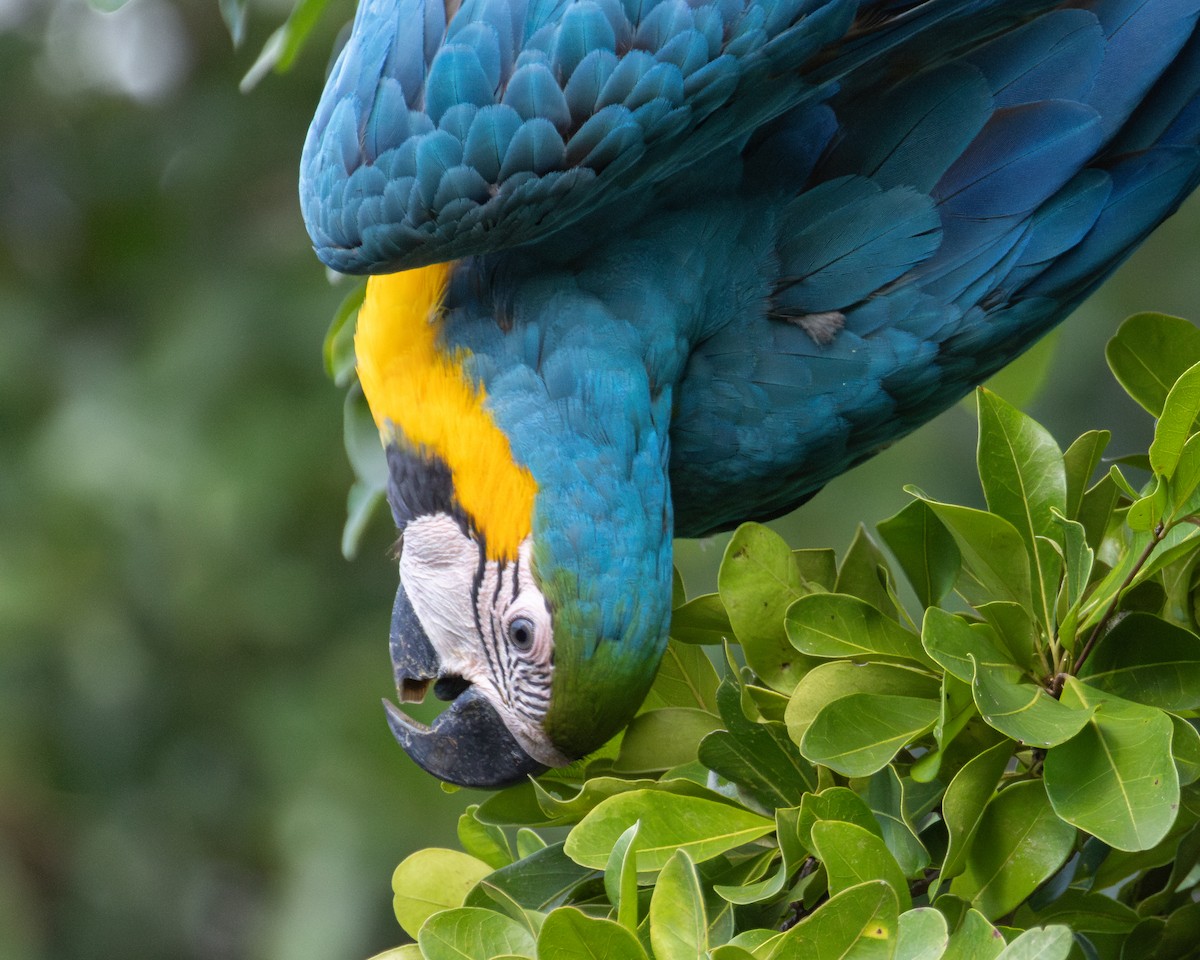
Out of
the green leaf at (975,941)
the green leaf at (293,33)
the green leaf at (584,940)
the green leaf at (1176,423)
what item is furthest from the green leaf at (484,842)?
the green leaf at (293,33)

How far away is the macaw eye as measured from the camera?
3.47 ft

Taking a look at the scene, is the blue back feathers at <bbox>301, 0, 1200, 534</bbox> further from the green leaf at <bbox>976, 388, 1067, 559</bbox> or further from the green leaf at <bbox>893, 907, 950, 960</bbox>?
the green leaf at <bbox>893, 907, 950, 960</bbox>

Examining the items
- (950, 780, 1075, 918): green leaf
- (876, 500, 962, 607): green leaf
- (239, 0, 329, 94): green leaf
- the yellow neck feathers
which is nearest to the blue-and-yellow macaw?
the yellow neck feathers

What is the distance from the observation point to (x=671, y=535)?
1046 mm

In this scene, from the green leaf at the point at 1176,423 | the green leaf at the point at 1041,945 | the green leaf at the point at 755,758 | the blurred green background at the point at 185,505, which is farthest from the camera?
the blurred green background at the point at 185,505

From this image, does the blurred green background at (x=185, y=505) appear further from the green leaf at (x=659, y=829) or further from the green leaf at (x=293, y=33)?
the green leaf at (x=659, y=829)

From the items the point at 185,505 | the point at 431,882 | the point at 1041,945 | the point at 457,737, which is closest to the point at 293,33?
the point at 457,737

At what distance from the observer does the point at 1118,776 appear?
686mm

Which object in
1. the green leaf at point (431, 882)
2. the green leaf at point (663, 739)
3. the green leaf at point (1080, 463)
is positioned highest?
the green leaf at point (1080, 463)

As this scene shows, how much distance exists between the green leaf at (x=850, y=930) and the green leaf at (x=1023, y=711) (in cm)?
11

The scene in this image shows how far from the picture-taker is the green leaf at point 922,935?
62 cm

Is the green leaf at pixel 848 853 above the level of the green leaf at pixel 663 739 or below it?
above

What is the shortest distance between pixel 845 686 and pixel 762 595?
83mm

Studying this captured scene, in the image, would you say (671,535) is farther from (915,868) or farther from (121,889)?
(121,889)
